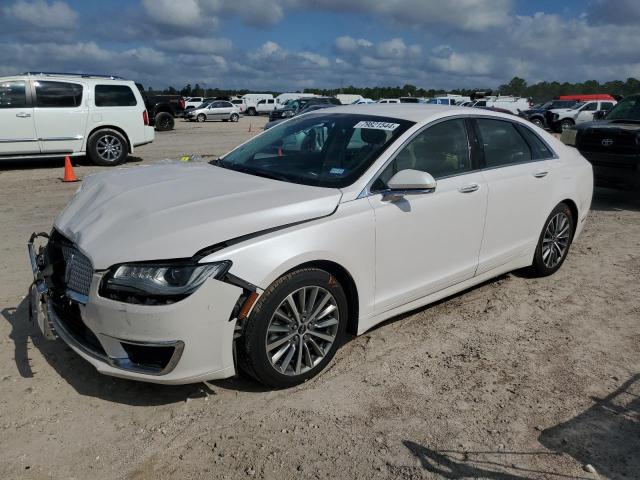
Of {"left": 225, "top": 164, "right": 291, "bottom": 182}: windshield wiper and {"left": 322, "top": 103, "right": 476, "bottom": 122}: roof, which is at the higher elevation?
{"left": 322, "top": 103, "right": 476, "bottom": 122}: roof

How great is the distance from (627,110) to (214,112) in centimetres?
3268

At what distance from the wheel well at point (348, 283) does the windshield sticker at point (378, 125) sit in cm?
115

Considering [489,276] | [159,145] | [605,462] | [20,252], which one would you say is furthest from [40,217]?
[159,145]

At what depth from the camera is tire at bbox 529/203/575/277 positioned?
5.06 metres

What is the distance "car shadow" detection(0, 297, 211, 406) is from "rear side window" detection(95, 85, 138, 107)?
944 centimetres

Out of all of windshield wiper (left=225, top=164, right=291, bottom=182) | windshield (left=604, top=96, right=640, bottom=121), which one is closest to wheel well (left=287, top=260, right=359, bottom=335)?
windshield wiper (left=225, top=164, right=291, bottom=182)

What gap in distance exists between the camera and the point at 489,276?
4.60 m

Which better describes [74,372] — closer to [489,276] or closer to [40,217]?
[489,276]

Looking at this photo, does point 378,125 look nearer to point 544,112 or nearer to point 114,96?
point 114,96

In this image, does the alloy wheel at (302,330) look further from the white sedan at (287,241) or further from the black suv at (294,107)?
the black suv at (294,107)

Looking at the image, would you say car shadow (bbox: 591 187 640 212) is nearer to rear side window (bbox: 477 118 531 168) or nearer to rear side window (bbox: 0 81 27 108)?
rear side window (bbox: 477 118 531 168)

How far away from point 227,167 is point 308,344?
5.39ft

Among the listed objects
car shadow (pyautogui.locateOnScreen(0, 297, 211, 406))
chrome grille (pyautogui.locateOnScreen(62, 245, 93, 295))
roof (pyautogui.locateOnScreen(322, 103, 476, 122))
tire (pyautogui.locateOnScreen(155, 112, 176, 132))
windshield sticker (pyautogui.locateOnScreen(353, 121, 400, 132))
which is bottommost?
car shadow (pyautogui.locateOnScreen(0, 297, 211, 406))

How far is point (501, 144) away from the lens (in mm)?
4605
